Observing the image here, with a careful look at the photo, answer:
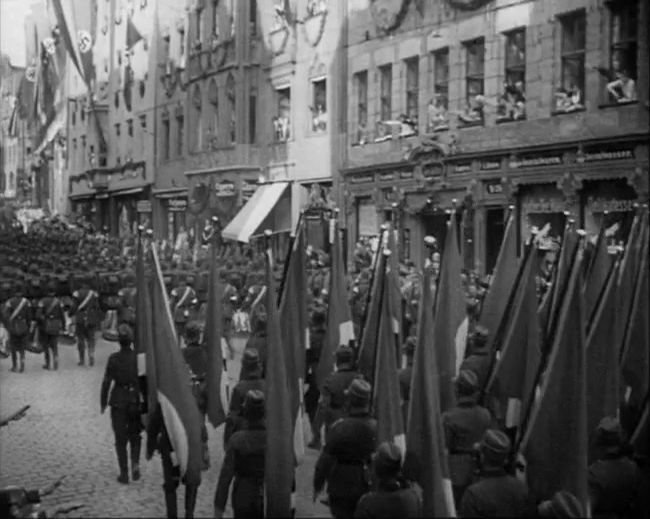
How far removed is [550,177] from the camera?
6773 millimetres

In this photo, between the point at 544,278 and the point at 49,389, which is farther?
the point at 544,278

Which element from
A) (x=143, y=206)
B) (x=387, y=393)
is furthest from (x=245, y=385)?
(x=143, y=206)

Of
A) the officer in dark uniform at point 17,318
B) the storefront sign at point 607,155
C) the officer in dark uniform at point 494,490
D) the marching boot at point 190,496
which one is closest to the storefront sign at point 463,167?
the storefront sign at point 607,155

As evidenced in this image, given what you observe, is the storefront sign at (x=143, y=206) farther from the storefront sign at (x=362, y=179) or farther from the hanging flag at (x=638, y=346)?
the hanging flag at (x=638, y=346)

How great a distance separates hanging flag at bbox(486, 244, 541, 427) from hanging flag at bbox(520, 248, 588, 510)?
4.15ft

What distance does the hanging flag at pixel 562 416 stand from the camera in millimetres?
4508

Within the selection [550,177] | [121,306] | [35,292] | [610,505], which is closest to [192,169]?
[121,306]

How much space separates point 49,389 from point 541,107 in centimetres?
453

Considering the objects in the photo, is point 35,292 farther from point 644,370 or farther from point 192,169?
point 644,370

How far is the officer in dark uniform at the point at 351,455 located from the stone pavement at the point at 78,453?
71cm

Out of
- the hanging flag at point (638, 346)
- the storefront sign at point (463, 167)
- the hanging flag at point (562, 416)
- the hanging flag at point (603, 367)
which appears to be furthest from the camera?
the storefront sign at point (463, 167)

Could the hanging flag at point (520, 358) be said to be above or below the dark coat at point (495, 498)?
above

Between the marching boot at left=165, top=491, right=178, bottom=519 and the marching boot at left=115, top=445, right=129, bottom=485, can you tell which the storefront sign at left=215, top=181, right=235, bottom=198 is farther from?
the marching boot at left=165, top=491, right=178, bottom=519

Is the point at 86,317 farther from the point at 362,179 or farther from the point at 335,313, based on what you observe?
the point at 362,179
